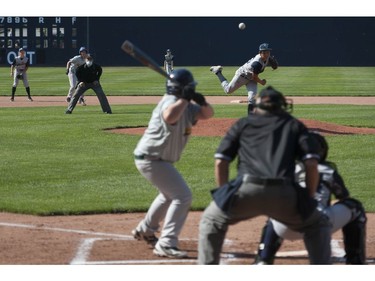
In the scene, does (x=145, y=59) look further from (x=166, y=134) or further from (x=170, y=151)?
(x=170, y=151)

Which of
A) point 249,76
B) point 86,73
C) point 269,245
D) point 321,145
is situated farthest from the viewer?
point 86,73

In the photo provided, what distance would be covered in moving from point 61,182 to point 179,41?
47.3m

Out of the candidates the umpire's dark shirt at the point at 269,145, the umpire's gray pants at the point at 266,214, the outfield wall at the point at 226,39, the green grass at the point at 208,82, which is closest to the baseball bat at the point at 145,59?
the umpire's dark shirt at the point at 269,145

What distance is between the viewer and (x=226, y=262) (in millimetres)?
8070

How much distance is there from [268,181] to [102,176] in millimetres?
7468

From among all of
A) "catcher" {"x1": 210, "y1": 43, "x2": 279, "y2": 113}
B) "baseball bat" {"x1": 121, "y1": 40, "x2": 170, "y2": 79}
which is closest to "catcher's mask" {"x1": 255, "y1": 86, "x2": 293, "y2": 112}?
"baseball bat" {"x1": 121, "y1": 40, "x2": 170, "y2": 79}

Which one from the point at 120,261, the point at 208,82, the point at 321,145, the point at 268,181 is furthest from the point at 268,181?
the point at 208,82

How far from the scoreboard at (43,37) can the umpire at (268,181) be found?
45.8 metres

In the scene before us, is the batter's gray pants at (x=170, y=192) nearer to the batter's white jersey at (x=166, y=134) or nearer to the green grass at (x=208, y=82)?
the batter's white jersey at (x=166, y=134)

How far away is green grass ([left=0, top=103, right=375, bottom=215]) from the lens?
1143cm

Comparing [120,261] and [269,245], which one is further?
[120,261]

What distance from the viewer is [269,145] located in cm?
645

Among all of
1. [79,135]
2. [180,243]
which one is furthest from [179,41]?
[180,243]

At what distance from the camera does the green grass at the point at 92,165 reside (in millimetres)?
11430
